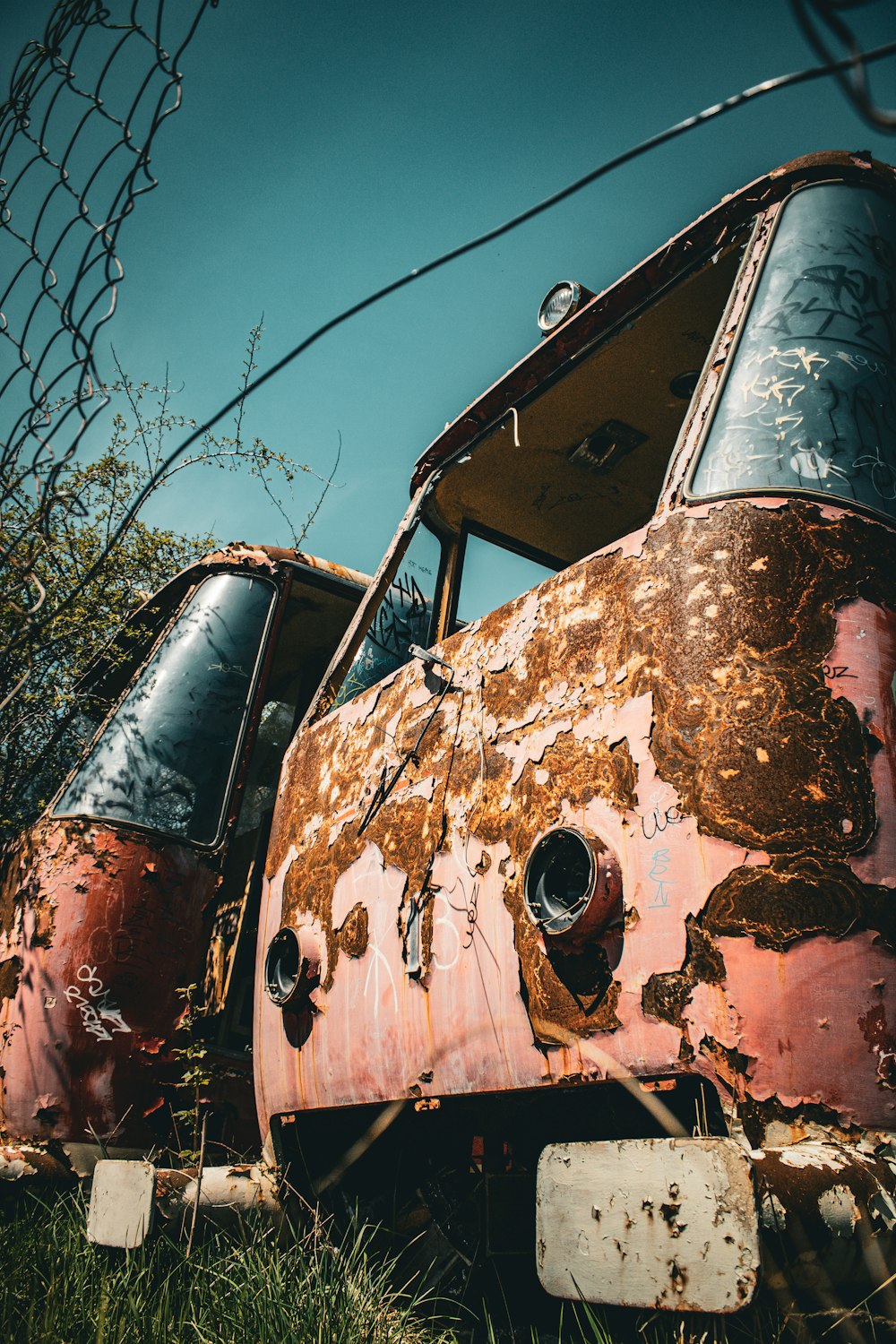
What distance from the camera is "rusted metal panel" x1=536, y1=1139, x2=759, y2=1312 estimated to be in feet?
4.59

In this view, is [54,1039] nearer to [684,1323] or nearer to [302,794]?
[302,794]

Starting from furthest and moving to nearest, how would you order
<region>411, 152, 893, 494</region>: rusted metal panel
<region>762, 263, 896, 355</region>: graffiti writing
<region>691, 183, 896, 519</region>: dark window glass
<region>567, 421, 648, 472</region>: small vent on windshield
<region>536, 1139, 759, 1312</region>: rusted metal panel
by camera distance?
<region>567, 421, 648, 472</region>: small vent on windshield, <region>411, 152, 893, 494</region>: rusted metal panel, <region>762, 263, 896, 355</region>: graffiti writing, <region>691, 183, 896, 519</region>: dark window glass, <region>536, 1139, 759, 1312</region>: rusted metal panel

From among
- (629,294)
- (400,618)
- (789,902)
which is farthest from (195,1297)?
(629,294)

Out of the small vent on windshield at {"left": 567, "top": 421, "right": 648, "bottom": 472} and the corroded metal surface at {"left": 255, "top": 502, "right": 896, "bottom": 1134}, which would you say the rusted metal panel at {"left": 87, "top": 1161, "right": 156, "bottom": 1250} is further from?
the small vent on windshield at {"left": 567, "top": 421, "right": 648, "bottom": 472}

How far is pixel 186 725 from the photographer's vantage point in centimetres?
416

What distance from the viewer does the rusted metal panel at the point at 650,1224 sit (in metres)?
1.40

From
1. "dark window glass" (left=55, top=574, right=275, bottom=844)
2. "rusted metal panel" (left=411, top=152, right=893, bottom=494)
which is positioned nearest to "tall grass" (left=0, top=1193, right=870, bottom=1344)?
"dark window glass" (left=55, top=574, right=275, bottom=844)

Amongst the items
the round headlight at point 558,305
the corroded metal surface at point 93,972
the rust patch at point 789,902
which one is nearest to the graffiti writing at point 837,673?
the rust patch at point 789,902

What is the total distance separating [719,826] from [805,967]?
305 millimetres

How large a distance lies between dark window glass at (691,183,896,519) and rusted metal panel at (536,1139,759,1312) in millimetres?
1465

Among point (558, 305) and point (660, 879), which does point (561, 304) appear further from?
point (660, 879)

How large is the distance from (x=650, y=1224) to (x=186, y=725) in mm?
3130

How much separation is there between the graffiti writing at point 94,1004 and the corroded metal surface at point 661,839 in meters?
0.87

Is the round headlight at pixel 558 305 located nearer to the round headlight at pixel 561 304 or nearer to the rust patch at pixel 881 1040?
the round headlight at pixel 561 304
